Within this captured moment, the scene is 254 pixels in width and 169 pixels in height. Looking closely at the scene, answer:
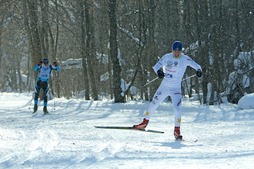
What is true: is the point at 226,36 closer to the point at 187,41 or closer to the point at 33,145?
the point at 187,41

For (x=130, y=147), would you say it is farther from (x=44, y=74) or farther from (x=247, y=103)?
(x=247, y=103)

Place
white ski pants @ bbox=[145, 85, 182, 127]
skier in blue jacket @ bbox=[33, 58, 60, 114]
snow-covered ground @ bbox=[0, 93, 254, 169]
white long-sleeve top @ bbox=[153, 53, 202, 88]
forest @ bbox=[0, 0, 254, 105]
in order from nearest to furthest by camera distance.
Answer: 1. snow-covered ground @ bbox=[0, 93, 254, 169]
2. white ski pants @ bbox=[145, 85, 182, 127]
3. white long-sleeve top @ bbox=[153, 53, 202, 88]
4. skier in blue jacket @ bbox=[33, 58, 60, 114]
5. forest @ bbox=[0, 0, 254, 105]

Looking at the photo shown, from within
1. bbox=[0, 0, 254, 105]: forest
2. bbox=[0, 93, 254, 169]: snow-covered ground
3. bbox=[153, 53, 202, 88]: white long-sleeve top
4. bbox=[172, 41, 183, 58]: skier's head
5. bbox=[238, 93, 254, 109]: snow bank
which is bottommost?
bbox=[0, 93, 254, 169]: snow-covered ground

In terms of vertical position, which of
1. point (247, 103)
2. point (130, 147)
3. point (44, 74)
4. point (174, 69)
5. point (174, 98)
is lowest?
point (130, 147)

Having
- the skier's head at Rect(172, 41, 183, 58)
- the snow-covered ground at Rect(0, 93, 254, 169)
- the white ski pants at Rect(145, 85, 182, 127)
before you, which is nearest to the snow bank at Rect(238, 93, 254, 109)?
the snow-covered ground at Rect(0, 93, 254, 169)

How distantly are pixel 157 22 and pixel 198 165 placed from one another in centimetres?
1872

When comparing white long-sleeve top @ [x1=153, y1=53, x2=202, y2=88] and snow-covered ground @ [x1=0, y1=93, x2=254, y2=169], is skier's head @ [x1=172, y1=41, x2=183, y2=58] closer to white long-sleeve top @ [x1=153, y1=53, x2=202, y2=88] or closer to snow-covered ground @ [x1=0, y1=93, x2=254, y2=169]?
white long-sleeve top @ [x1=153, y1=53, x2=202, y2=88]

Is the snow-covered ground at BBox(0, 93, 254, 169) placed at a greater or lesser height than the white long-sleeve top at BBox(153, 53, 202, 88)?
lesser

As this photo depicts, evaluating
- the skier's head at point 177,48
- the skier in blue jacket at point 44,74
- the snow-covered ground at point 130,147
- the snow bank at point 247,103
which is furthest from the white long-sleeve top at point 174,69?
the skier in blue jacket at point 44,74

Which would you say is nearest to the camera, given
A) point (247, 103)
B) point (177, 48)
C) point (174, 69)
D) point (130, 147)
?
point (130, 147)

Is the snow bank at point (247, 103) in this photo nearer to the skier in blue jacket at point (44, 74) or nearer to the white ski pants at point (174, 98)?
the skier in blue jacket at point (44, 74)

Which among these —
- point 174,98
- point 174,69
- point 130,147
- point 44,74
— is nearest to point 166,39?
point 44,74

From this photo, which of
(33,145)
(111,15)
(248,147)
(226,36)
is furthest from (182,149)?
(226,36)

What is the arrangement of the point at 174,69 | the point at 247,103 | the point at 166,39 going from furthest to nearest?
1. the point at 166,39
2. the point at 247,103
3. the point at 174,69
